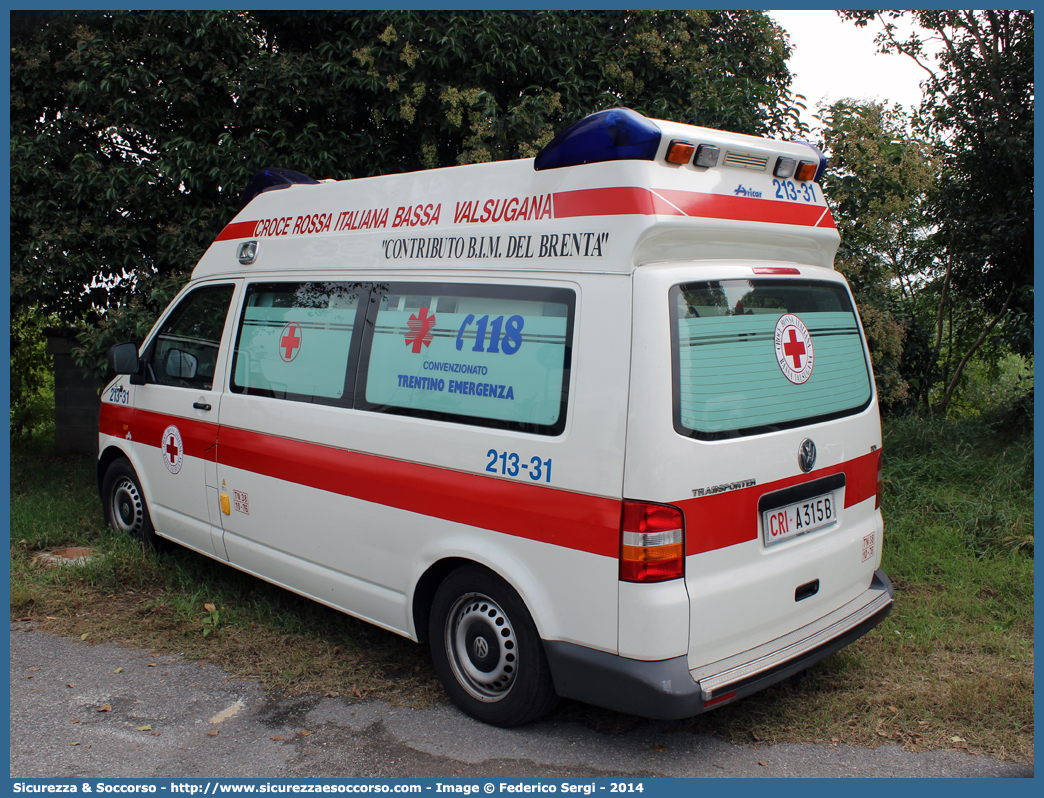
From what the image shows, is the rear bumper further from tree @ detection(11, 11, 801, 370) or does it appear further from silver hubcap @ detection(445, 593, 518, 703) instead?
tree @ detection(11, 11, 801, 370)

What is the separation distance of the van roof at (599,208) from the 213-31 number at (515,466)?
0.75 metres

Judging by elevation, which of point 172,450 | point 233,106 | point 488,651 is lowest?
point 488,651

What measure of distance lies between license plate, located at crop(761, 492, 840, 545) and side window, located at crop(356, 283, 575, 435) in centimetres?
91

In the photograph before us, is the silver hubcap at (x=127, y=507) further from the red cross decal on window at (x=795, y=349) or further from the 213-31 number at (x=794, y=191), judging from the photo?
the 213-31 number at (x=794, y=191)

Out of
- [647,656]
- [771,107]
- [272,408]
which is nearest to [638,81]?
[771,107]

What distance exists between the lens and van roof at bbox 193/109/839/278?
10.3 feet

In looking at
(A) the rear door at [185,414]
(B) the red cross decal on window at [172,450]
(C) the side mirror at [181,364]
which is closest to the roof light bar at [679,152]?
(A) the rear door at [185,414]

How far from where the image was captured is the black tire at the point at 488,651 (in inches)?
130

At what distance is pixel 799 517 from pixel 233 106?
621cm

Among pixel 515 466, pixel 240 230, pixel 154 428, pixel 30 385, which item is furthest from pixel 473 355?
pixel 30 385

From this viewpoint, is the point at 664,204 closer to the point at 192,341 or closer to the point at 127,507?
the point at 192,341

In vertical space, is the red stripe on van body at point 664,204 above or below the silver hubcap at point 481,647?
above

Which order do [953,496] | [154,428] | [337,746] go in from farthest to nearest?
1. [953,496]
2. [154,428]
3. [337,746]

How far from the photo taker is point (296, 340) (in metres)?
4.36
